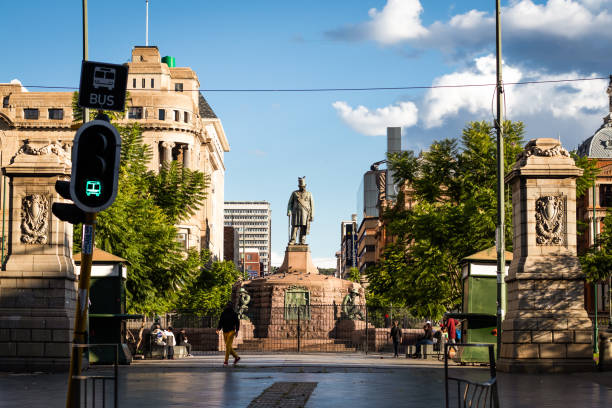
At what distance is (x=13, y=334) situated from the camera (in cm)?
2166

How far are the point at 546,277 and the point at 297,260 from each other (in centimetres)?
2558

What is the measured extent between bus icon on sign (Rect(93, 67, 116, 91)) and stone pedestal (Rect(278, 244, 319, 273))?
1404 inches

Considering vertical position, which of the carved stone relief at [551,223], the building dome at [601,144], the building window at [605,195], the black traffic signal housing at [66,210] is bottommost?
the black traffic signal housing at [66,210]

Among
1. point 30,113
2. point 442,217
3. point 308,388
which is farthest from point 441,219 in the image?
point 30,113

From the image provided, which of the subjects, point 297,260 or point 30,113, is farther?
point 30,113

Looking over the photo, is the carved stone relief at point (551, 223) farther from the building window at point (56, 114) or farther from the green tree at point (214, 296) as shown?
the building window at point (56, 114)

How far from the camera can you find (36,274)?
2181cm

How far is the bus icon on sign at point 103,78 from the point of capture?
10289mm

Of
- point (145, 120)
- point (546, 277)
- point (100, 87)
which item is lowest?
point (546, 277)

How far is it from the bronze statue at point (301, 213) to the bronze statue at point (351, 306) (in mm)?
4532

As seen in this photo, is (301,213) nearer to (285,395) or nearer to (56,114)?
(285,395)

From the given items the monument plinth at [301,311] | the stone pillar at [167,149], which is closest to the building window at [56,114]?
the stone pillar at [167,149]

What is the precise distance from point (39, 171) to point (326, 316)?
916 inches

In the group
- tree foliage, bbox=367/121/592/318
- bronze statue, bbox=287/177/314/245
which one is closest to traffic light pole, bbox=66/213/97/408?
tree foliage, bbox=367/121/592/318
